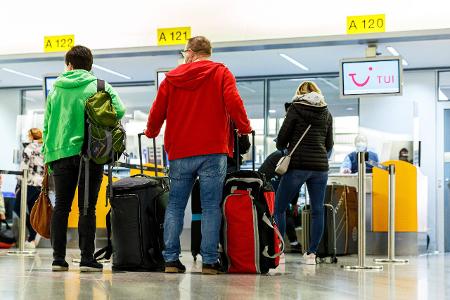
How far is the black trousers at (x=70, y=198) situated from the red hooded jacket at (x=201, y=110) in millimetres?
544

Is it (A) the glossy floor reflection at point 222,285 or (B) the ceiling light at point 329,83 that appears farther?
(B) the ceiling light at point 329,83

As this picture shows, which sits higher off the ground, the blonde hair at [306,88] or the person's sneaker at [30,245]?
the blonde hair at [306,88]

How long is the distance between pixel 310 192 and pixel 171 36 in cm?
415

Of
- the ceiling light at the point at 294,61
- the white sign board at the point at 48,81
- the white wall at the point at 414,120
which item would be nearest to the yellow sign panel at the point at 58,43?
the white sign board at the point at 48,81

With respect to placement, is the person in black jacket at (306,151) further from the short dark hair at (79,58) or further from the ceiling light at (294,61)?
the ceiling light at (294,61)

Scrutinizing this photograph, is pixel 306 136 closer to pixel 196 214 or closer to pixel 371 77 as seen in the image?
pixel 196 214

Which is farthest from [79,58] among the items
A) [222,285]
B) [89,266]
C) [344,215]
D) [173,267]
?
[344,215]

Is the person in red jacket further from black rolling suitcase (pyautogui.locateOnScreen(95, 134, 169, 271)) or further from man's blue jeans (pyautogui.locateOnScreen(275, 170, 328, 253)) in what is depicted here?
man's blue jeans (pyautogui.locateOnScreen(275, 170, 328, 253))

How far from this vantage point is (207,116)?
511cm

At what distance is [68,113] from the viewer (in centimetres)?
514

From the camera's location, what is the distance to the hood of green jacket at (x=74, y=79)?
5177 millimetres

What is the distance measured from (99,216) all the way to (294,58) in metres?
4.05

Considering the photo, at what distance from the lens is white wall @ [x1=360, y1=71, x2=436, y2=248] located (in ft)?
41.2

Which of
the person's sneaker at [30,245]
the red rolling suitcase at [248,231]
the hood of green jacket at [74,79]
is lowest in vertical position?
the person's sneaker at [30,245]
